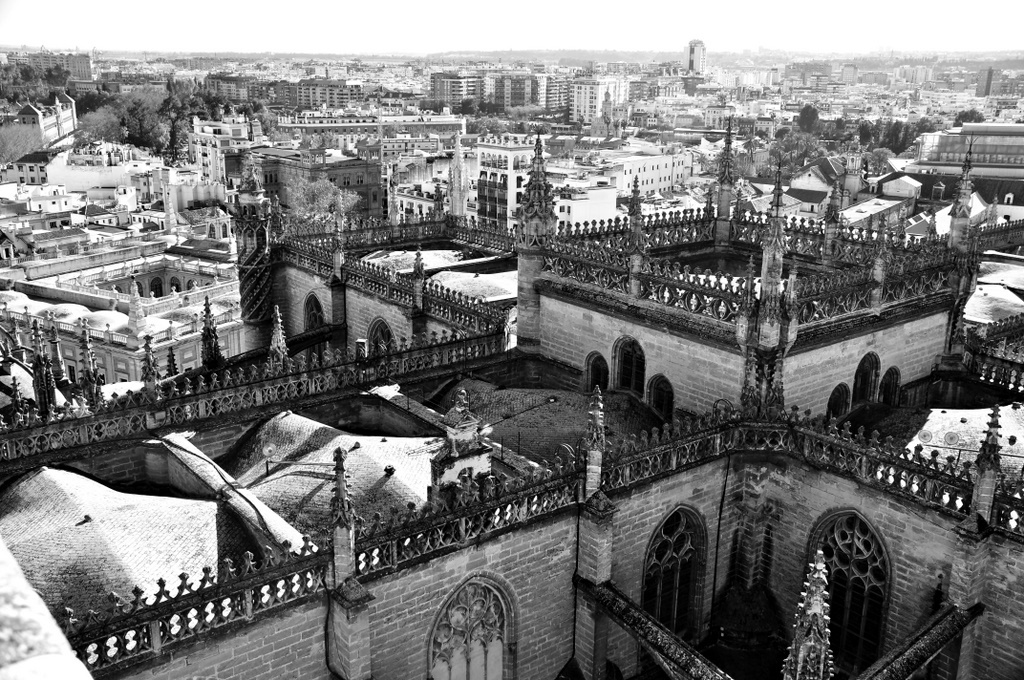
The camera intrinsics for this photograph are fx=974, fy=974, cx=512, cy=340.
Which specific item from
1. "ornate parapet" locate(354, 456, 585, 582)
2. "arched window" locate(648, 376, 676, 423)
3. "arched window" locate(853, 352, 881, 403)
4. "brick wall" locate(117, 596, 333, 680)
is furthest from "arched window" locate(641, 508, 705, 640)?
"brick wall" locate(117, 596, 333, 680)

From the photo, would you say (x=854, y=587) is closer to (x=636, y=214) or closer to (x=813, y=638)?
(x=813, y=638)

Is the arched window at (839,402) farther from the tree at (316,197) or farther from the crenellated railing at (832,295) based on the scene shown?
the tree at (316,197)

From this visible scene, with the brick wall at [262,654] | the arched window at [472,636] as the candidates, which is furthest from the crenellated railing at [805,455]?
the brick wall at [262,654]

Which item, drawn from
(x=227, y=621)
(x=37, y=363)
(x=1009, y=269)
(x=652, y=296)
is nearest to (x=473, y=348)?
(x=652, y=296)

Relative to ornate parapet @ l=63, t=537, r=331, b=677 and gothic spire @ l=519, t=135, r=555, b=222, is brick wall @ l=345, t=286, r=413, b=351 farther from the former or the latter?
ornate parapet @ l=63, t=537, r=331, b=677

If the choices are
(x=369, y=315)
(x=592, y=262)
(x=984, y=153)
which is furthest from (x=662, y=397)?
(x=984, y=153)
